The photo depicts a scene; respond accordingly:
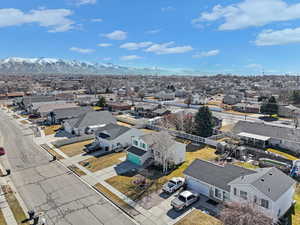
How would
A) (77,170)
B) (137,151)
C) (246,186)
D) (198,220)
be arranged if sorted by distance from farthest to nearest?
(137,151) → (77,170) → (246,186) → (198,220)

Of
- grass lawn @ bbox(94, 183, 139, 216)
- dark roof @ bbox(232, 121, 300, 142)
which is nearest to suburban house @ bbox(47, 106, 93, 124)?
grass lawn @ bbox(94, 183, 139, 216)

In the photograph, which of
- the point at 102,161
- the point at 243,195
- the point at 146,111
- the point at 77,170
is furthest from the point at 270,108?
the point at 77,170

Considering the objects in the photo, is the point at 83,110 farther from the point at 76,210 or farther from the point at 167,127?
the point at 76,210

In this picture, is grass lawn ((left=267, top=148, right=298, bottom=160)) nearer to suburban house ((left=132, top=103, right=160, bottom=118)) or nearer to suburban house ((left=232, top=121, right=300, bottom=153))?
suburban house ((left=232, top=121, right=300, bottom=153))

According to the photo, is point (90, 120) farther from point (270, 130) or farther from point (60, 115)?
point (270, 130)

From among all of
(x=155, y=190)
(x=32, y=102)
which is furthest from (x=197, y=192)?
(x=32, y=102)

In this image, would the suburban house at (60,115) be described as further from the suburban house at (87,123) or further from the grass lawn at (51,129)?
the suburban house at (87,123)
